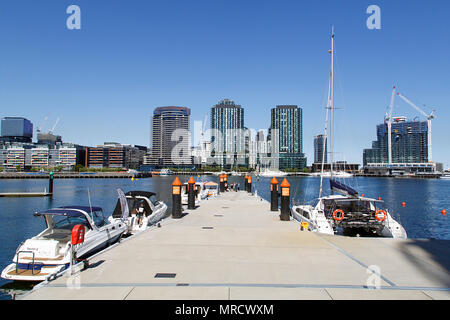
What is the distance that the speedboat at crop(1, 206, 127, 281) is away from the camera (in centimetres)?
1108

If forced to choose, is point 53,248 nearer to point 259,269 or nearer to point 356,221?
point 259,269

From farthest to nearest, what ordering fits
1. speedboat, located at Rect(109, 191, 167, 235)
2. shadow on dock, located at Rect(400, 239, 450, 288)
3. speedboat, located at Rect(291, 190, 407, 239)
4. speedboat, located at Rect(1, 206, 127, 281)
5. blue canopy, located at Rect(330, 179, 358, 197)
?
blue canopy, located at Rect(330, 179, 358, 197) → speedboat, located at Rect(109, 191, 167, 235) → speedboat, located at Rect(291, 190, 407, 239) → speedboat, located at Rect(1, 206, 127, 281) → shadow on dock, located at Rect(400, 239, 450, 288)

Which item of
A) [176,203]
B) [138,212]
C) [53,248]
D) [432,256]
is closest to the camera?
[432,256]

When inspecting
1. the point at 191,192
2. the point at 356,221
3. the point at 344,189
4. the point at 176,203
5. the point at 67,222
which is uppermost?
the point at 344,189

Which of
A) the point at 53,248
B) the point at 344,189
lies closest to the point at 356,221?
the point at 344,189

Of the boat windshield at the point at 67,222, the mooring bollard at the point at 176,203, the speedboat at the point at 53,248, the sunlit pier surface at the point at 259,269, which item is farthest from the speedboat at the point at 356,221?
the boat windshield at the point at 67,222

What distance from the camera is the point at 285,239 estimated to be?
45.4 ft

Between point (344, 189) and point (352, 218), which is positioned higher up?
point (344, 189)

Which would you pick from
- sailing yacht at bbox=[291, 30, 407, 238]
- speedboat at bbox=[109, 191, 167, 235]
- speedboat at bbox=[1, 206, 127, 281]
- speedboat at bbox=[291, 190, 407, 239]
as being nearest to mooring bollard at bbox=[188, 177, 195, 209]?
speedboat at bbox=[109, 191, 167, 235]

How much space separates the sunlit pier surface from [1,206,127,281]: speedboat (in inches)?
72.3

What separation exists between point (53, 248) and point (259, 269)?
8.02 metres

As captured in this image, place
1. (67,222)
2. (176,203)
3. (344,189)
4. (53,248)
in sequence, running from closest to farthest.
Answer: (53,248)
(67,222)
(176,203)
(344,189)

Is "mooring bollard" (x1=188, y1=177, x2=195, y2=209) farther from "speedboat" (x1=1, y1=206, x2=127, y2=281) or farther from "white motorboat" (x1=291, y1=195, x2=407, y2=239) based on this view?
"speedboat" (x1=1, y1=206, x2=127, y2=281)

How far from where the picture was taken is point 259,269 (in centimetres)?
925
